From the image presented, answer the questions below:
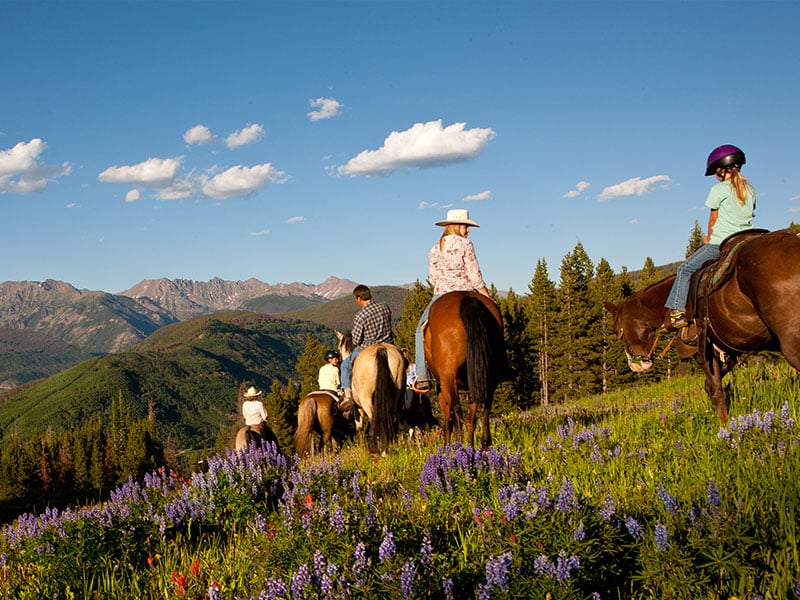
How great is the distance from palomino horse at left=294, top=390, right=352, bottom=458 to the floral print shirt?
6.89 metres

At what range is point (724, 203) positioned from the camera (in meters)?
7.49

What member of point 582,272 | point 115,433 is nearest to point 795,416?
point 582,272

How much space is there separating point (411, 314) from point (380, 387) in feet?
182

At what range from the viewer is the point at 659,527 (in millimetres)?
3111

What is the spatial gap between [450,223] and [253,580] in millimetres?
7414

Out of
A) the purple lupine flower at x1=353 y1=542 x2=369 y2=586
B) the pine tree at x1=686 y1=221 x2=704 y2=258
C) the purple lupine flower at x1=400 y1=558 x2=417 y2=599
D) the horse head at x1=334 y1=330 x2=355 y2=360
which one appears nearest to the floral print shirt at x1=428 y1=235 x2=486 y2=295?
the horse head at x1=334 y1=330 x2=355 y2=360

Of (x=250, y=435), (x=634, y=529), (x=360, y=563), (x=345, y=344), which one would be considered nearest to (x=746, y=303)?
(x=634, y=529)

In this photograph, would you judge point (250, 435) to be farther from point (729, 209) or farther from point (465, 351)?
point (729, 209)

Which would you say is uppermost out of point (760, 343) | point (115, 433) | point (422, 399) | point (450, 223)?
point (450, 223)

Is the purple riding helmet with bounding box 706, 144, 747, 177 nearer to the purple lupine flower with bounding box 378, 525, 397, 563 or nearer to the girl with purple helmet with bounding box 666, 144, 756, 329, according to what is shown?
the girl with purple helmet with bounding box 666, 144, 756, 329

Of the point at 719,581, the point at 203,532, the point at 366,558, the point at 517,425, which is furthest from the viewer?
the point at 517,425

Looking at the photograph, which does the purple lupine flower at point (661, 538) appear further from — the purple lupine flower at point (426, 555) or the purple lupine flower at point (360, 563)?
the purple lupine flower at point (360, 563)

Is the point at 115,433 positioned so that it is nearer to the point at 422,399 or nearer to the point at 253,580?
the point at 422,399

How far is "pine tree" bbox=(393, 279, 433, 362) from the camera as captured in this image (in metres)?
64.0
